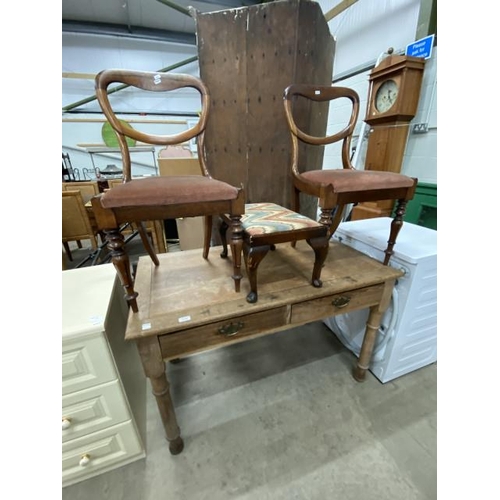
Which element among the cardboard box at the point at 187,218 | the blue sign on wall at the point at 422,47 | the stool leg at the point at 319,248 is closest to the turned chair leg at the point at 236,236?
the stool leg at the point at 319,248

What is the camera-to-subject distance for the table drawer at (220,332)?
857mm

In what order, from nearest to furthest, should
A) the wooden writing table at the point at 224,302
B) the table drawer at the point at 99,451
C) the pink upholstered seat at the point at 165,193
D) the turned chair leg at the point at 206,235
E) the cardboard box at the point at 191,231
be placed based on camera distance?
the pink upholstered seat at the point at 165,193, the wooden writing table at the point at 224,302, the table drawer at the point at 99,451, the turned chair leg at the point at 206,235, the cardboard box at the point at 191,231

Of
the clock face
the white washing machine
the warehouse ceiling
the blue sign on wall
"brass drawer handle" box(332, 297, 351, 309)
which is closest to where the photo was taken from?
"brass drawer handle" box(332, 297, 351, 309)

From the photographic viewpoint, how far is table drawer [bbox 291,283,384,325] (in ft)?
3.31

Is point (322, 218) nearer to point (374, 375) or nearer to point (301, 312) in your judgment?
point (301, 312)

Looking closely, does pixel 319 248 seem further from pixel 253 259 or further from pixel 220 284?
pixel 220 284

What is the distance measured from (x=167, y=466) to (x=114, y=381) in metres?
0.50

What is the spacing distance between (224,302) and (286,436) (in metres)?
0.76

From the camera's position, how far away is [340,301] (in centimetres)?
107

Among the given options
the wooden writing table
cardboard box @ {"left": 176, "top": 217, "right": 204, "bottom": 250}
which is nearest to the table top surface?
the wooden writing table

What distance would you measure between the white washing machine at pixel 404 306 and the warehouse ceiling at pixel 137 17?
4.01 m

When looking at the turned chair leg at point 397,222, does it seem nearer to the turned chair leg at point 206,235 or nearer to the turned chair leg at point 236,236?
the turned chair leg at point 236,236

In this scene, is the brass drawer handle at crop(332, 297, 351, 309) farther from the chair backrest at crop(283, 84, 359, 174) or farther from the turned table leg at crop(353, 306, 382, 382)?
the chair backrest at crop(283, 84, 359, 174)
